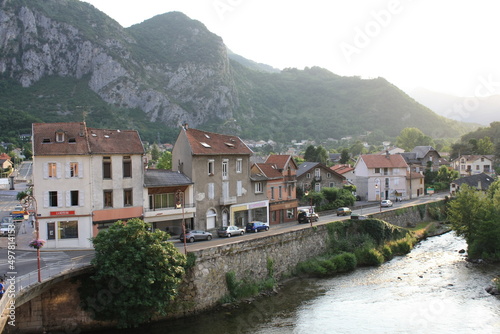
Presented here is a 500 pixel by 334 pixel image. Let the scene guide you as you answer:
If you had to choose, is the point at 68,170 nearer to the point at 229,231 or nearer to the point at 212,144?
the point at 212,144

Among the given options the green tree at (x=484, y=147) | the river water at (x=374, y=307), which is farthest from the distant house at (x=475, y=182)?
the green tree at (x=484, y=147)

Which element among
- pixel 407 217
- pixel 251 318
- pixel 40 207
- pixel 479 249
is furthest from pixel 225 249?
pixel 407 217

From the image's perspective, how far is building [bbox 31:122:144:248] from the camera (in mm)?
38531

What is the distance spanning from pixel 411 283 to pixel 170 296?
2310 centimetres

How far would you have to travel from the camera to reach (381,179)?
84.9 meters

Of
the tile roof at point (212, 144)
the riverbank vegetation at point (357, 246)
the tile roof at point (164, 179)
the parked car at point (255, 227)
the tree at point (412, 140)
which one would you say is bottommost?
the riverbank vegetation at point (357, 246)

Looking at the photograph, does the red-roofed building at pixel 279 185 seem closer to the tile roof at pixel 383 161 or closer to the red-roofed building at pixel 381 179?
the red-roofed building at pixel 381 179

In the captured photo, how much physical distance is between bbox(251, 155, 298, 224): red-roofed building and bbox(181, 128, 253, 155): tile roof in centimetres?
405

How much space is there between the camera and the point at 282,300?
1480 inches

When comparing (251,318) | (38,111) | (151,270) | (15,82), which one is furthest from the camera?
(15,82)

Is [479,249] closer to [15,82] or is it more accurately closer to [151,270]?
[151,270]

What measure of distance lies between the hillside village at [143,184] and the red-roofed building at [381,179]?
29021 millimetres

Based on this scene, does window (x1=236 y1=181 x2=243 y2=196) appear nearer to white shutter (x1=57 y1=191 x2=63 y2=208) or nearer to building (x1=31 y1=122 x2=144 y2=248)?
building (x1=31 y1=122 x2=144 y2=248)

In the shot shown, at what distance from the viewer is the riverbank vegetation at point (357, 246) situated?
1788 inches
